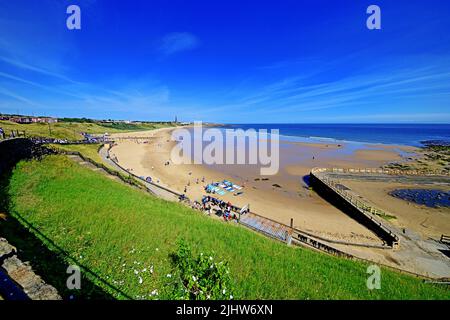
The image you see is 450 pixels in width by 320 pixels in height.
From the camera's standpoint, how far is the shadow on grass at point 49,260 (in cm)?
614

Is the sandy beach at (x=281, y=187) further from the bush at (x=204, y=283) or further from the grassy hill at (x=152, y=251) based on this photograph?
the bush at (x=204, y=283)

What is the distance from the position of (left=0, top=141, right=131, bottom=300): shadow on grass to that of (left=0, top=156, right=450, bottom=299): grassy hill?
0.07m

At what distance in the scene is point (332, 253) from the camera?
1316 cm

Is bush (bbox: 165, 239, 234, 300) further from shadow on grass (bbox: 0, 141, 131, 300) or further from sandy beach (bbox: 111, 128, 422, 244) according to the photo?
sandy beach (bbox: 111, 128, 422, 244)

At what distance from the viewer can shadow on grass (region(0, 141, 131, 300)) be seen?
614 cm

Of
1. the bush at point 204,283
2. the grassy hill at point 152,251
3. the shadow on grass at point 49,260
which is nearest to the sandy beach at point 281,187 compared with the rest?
the grassy hill at point 152,251

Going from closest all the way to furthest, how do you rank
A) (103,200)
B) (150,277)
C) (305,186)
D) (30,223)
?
(150,277), (30,223), (103,200), (305,186)

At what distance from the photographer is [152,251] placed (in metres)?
8.90

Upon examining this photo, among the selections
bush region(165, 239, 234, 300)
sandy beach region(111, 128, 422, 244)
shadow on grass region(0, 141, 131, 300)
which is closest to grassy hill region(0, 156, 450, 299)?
shadow on grass region(0, 141, 131, 300)
